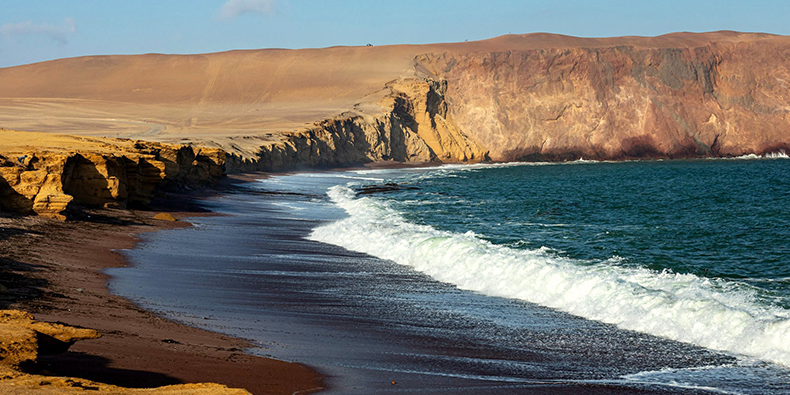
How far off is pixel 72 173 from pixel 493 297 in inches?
531

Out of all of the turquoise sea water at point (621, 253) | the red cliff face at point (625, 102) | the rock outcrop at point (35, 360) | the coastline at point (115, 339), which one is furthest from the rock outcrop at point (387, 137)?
the rock outcrop at point (35, 360)

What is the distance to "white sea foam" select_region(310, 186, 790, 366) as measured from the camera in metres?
9.97

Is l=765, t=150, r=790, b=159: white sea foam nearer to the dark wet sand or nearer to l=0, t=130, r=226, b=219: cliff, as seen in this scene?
l=0, t=130, r=226, b=219: cliff

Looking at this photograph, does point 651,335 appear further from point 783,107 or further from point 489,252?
point 783,107

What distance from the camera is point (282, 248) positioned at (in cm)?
1806

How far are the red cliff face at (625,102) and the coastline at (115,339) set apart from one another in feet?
306

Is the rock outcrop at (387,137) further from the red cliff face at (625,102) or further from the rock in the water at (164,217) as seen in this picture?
the rock in the water at (164,217)

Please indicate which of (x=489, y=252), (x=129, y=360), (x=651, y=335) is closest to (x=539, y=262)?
(x=489, y=252)

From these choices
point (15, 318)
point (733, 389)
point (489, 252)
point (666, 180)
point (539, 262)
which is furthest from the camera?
point (666, 180)

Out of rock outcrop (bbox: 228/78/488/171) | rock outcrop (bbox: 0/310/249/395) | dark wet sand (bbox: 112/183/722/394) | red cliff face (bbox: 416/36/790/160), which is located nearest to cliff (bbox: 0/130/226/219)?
dark wet sand (bbox: 112/183/722/394)

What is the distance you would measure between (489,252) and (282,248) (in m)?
5.08

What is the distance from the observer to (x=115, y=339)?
771 cm

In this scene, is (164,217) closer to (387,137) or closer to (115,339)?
(115,339)

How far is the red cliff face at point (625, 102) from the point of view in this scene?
103 meters
